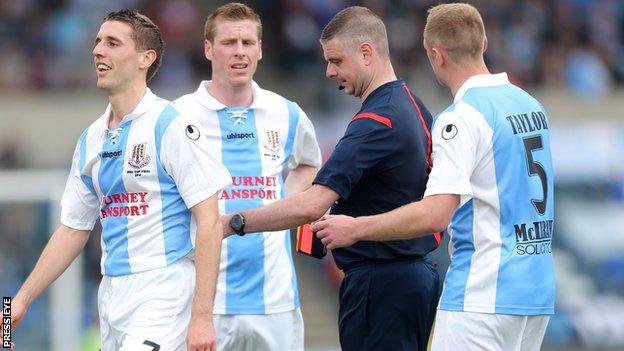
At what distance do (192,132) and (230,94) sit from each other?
1.46 m

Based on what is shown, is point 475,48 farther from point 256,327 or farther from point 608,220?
point 608,220

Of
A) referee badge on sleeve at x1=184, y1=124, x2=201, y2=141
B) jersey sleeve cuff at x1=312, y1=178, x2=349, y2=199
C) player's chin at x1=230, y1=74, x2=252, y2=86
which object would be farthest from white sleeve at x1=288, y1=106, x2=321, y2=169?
referee badge on sleeve at x1=184, y1=124, x2=201, y2=141

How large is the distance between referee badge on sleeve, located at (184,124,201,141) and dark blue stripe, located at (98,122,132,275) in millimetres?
309

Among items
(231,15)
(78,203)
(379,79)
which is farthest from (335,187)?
(231,15)

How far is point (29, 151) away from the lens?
16.9m

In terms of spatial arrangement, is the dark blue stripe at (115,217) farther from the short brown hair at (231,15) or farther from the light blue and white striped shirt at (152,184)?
the short brown hair at (231,15)

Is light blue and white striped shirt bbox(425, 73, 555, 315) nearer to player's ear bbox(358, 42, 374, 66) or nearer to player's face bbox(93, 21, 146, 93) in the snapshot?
player's ear bbox(358, 42, 374, 66)

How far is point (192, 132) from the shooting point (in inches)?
237

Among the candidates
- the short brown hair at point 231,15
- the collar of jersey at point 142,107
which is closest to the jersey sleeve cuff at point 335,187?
the collar of jersey at point 142,107

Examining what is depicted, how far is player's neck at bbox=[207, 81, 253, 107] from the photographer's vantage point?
293 inches

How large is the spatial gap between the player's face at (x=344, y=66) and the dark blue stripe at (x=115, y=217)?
3.69 feet

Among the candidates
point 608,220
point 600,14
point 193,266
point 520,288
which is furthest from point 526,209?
point 600,14

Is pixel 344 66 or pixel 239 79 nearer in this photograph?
pixel 344 66

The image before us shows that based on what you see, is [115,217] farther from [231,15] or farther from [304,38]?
[304,38]
